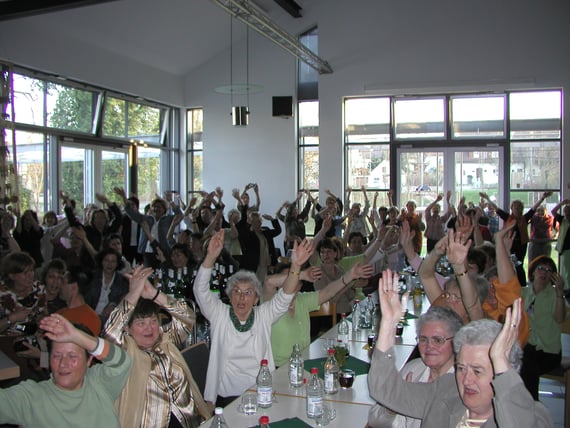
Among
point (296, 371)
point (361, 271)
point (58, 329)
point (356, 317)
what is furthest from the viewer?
point (356, 317)

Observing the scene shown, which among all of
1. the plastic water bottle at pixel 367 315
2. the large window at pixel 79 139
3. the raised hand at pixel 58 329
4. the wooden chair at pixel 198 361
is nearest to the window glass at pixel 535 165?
the plastic water bottle at pixel 367 315

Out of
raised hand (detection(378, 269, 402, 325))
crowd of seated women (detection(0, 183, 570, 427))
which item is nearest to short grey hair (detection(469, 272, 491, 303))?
crowd of seated women (detection(0, 183, 570, 427))

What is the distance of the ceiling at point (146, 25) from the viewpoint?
30.6ft

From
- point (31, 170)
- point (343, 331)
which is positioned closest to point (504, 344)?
point (343, 331)

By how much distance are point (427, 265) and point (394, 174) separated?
9.09 meters

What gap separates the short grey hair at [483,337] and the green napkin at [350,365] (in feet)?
5.13

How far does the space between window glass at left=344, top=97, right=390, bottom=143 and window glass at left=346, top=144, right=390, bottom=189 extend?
0.21 meters

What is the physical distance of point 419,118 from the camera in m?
12.6

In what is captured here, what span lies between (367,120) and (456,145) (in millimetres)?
2083

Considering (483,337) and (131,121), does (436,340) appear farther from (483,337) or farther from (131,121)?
(131,121)

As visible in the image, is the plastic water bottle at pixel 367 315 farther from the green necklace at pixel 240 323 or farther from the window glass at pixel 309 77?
the window glass at pixel 309 77

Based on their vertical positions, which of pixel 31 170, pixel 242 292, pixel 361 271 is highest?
pixel 31 170

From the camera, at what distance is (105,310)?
202 inches

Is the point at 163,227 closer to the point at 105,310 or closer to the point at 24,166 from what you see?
the point at 24,166
